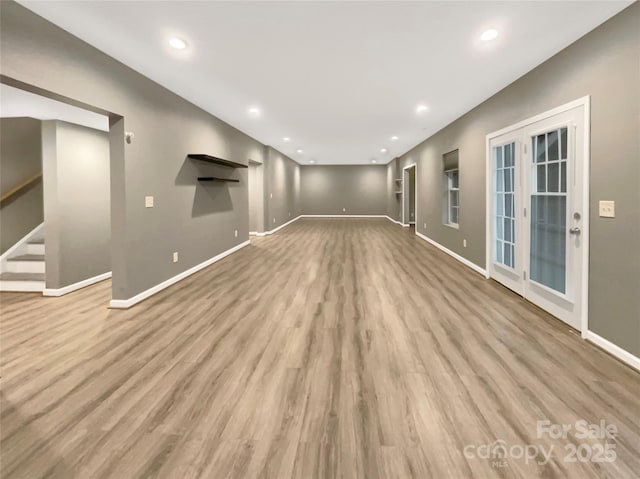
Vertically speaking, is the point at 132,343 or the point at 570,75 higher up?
the point at 570,75

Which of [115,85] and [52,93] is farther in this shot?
[115,85]

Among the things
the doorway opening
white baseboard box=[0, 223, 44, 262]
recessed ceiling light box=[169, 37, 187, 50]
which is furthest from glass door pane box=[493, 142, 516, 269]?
white baseboard box=[0, 223, 44, 262]

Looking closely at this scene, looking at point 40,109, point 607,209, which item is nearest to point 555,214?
point 607,209

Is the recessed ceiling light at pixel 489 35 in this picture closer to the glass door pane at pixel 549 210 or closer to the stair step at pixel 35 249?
the glass door pane at pixel 549 210

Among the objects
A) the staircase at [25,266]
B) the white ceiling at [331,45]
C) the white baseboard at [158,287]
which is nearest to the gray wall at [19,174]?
the staircase at [25,266]

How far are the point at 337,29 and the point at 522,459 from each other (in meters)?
3.31

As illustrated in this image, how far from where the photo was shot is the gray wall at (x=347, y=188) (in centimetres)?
1728

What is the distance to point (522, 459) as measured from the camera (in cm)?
161

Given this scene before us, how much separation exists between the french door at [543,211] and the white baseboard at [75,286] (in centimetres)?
572

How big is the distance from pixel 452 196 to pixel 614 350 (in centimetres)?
508

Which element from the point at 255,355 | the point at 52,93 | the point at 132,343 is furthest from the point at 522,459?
the point at 52,93

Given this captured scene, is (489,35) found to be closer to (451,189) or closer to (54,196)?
(451,189)

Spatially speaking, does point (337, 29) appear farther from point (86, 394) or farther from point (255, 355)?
point (86, 394)

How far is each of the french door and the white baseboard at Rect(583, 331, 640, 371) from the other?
0.18 metres
